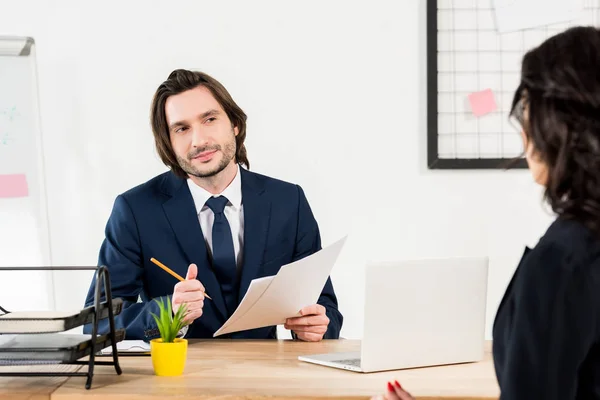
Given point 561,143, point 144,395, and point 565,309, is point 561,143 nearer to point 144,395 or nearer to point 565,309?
point 565,309

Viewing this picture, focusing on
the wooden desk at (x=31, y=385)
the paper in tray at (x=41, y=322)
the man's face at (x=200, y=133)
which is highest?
the man's face at (x=200, y=133)

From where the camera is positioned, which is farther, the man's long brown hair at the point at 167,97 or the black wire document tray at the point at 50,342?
the man's long brown hair at the point at 167,97

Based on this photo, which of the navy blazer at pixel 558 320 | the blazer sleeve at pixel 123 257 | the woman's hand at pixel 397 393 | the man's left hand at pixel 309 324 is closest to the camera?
the navy blazer at pixel 558 320

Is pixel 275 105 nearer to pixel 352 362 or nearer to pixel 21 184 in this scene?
pixel 21 184

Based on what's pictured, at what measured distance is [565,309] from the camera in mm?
930

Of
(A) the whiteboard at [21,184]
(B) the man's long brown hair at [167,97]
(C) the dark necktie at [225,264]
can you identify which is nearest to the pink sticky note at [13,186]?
(A) the whiteboard at [21,184]

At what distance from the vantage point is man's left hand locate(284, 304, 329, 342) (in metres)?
1.89

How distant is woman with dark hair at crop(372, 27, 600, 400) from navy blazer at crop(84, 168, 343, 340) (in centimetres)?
114

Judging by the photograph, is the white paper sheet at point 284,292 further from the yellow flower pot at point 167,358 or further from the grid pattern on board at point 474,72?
the grid pattern on board at point 474,72

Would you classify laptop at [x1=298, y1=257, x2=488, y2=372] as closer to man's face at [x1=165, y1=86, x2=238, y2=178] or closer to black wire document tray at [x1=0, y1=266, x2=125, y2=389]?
black wire document tray at [x1=0, y1=266, x2=125, y2=389]

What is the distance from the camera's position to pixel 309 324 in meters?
1.89

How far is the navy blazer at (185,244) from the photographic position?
214cm

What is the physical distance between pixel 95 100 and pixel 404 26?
125 centimetres

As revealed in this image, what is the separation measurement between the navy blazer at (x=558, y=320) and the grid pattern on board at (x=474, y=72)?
2.16 meters
